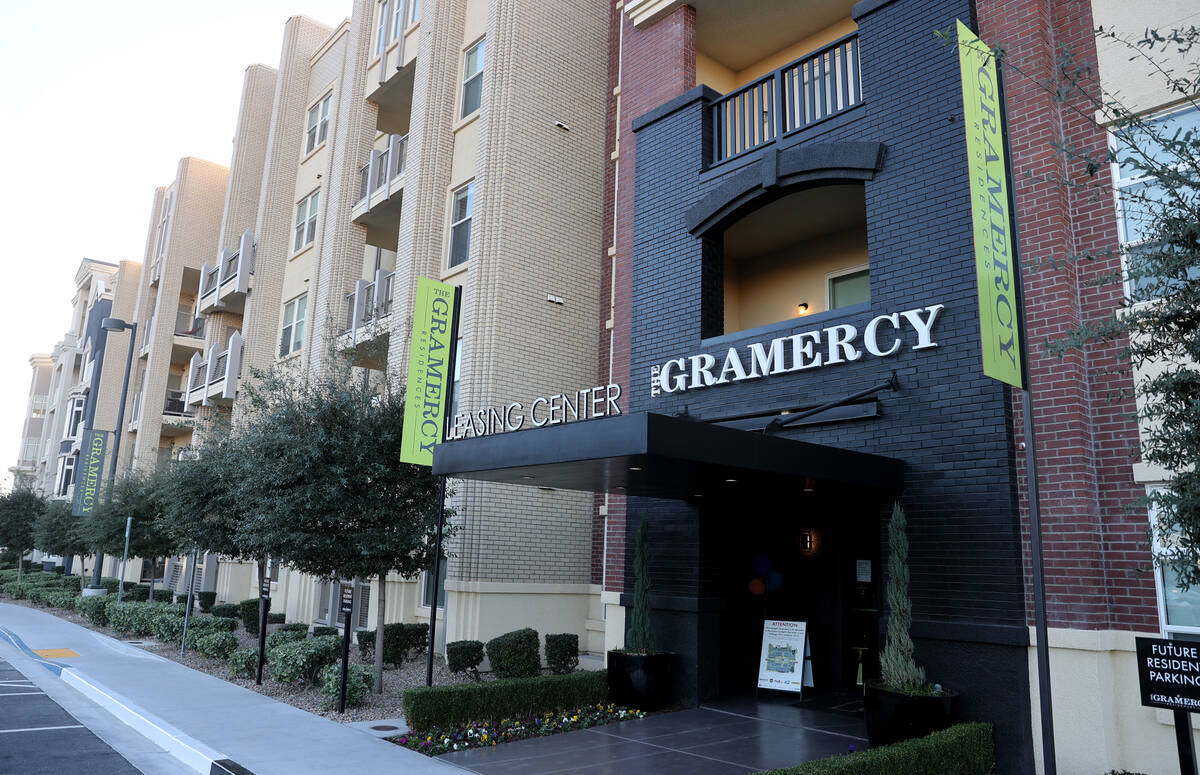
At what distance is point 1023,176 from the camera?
9602 millimetres

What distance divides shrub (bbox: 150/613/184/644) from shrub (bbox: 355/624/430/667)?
14.7 feet

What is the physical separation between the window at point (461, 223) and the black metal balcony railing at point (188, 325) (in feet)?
70.5

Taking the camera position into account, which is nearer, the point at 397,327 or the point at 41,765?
the point at 41,765

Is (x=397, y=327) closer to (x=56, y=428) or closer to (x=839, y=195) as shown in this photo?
(x=839, y=195)

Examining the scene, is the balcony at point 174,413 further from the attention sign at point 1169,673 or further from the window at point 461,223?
the attention sign at point 1169,673

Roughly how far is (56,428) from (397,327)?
167 feet

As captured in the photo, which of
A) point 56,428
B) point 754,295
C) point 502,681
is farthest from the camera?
point 56,428

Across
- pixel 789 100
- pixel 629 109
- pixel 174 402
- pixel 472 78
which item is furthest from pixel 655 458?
pixel 174 402

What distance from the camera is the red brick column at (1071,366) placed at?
851cm

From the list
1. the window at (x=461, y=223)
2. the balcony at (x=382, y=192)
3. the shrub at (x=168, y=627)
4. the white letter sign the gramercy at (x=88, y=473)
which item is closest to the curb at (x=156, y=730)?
the shrub at (x=168, y=627)

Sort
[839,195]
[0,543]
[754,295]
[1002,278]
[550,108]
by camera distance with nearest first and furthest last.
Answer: [1002,278], [839,195], [754,295], [550,108], [0,543]

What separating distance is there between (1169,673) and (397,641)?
42.0 feet

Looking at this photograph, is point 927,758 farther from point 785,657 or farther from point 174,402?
point 174,402

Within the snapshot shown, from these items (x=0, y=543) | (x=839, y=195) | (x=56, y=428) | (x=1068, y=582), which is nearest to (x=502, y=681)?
(x=1068, y=582)
